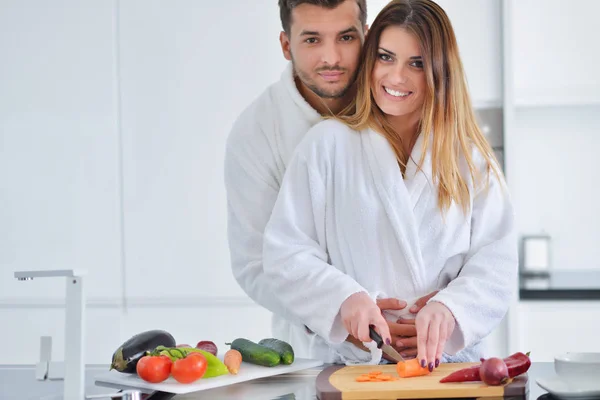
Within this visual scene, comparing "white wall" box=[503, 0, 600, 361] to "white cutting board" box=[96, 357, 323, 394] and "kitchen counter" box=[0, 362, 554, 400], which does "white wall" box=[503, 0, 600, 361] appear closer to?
"kitchen counter" box=[0, 362, 554, 400]

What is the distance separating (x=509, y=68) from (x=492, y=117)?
0.31m

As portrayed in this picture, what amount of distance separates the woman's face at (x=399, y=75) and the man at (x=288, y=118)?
6.5 inches

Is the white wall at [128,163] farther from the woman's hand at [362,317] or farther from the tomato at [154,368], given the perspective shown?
the tomato at [154,368]

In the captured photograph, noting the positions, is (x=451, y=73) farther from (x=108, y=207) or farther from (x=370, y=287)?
(x=108, y=207)

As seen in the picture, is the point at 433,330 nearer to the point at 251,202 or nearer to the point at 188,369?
the point at 188,369

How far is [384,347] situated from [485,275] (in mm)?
344

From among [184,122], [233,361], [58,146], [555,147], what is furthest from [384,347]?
[555,147]

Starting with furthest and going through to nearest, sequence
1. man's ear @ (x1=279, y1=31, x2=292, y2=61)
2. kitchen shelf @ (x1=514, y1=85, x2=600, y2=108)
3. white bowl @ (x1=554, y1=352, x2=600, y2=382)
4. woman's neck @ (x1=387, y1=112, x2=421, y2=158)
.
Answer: kitchen shelf @ (x1=514, y1=85, x2=600, y2=108) → man's ear @ (x1=279, y1=31, x2=292, y2=61) → woman's neck @ (x1=387, y1=112, x2=421, y2=158) → white bowl @ (x1=554, y1=352, x2=600, y2=382)

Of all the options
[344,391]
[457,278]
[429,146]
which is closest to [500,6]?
[429,146]

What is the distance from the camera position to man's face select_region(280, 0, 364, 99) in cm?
221

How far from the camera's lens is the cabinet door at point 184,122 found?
134 inches

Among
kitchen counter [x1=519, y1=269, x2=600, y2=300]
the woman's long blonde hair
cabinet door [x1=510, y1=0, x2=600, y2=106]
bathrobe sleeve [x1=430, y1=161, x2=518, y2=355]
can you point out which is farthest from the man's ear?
kitchen counter [x1=519, y1=269, x2=600, y2=300]

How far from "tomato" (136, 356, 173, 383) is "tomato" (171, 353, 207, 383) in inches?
0.7

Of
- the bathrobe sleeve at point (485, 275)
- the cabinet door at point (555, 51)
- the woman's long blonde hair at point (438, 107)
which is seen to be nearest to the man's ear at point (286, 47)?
the woman's long blonde hair at point (438, 107)
